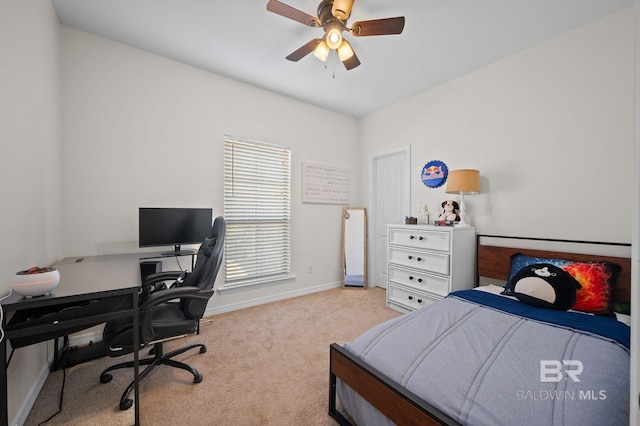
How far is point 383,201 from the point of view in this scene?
413 cm

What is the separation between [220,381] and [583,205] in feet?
10.6

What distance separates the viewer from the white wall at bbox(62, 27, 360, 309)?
236 cm

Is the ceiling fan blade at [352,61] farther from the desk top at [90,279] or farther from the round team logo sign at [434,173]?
the desk top at [90,279]

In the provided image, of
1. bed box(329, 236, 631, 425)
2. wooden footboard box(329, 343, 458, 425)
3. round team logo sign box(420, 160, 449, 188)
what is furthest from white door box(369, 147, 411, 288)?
wooden footboard box(329, 343, 458, 425)

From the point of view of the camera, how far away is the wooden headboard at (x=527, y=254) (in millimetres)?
1928

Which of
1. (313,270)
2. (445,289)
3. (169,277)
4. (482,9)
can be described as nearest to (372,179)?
(313,270)

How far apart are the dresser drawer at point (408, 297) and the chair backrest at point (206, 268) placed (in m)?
2.19

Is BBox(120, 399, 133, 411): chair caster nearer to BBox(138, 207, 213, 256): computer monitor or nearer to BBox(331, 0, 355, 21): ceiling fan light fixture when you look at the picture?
BBox(138, 207, 213, 256): computer monitor

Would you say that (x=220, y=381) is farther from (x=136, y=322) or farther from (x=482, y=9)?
(x=482, y=9)

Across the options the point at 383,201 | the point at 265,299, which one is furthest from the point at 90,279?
the point at 383,201

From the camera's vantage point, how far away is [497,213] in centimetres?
276

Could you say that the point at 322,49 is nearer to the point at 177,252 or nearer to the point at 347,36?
the point at 347,36

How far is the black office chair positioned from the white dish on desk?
0.46 metres

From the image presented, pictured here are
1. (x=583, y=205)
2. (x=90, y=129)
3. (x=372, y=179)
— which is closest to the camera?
(x=583, y=205)
